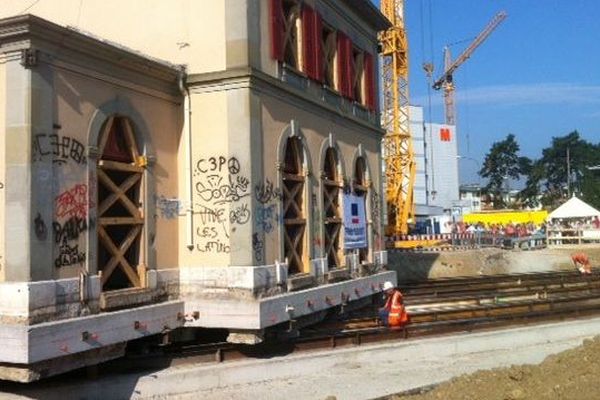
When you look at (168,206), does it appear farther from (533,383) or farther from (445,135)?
(445,135)

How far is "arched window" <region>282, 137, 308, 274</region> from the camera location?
46.2 feet

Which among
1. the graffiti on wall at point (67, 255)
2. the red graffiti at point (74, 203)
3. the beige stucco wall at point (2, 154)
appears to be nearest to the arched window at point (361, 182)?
the red graffiti at point (74, 203)

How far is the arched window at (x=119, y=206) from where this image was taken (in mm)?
10711

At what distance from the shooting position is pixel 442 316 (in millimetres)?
15766

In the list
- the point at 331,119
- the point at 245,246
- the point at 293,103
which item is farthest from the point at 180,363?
the point at 331,119

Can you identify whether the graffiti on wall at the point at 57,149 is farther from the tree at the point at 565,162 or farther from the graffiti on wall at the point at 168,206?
the tree at the point at 565,162

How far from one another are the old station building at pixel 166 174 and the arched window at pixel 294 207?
0.04 meters

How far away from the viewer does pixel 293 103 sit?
46.9ft

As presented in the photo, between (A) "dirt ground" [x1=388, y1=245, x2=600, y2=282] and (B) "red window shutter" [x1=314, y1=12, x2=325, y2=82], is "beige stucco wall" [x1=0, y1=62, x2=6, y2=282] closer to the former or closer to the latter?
(B) "red window shutter" [x1=314, y1=12, x2=325, y2=82]

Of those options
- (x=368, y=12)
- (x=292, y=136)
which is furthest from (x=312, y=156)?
(x=368, y=12)

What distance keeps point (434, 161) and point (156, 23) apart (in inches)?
3494

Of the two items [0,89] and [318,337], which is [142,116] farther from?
[318,337]

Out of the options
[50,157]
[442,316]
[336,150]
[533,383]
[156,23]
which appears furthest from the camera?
[336,150]

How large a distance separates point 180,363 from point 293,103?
6085 millimetres
